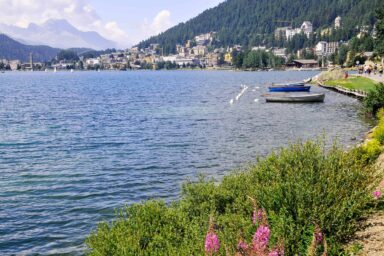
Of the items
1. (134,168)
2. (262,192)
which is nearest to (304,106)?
(134,168)

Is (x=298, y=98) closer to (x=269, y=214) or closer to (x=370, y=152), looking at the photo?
(x=370, y=152)

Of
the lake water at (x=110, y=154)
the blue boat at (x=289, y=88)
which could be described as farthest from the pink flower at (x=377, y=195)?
the blue boat at (x=289, y=88)

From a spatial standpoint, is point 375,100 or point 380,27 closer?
point 375,100

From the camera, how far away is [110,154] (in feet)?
107

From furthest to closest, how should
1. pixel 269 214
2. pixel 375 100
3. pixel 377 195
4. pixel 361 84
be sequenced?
1. pixel 361 84
2. pixel 375 100
3. pixel 377 195
4. pixel 269 214

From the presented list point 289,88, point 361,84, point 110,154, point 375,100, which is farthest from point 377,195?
point 289,88

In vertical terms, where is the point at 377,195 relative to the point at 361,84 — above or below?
below

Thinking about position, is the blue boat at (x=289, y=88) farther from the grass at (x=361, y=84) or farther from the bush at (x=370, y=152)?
the bush at (x=370, y=152)

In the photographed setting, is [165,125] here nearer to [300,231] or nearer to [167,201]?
[167,201]

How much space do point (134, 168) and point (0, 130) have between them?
24.7m

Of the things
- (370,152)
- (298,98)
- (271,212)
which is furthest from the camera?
(298,98)

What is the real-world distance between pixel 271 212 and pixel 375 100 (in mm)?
36767

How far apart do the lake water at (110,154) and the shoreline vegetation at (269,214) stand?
180 inches

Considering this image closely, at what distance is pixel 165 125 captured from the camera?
47906 millimetres
